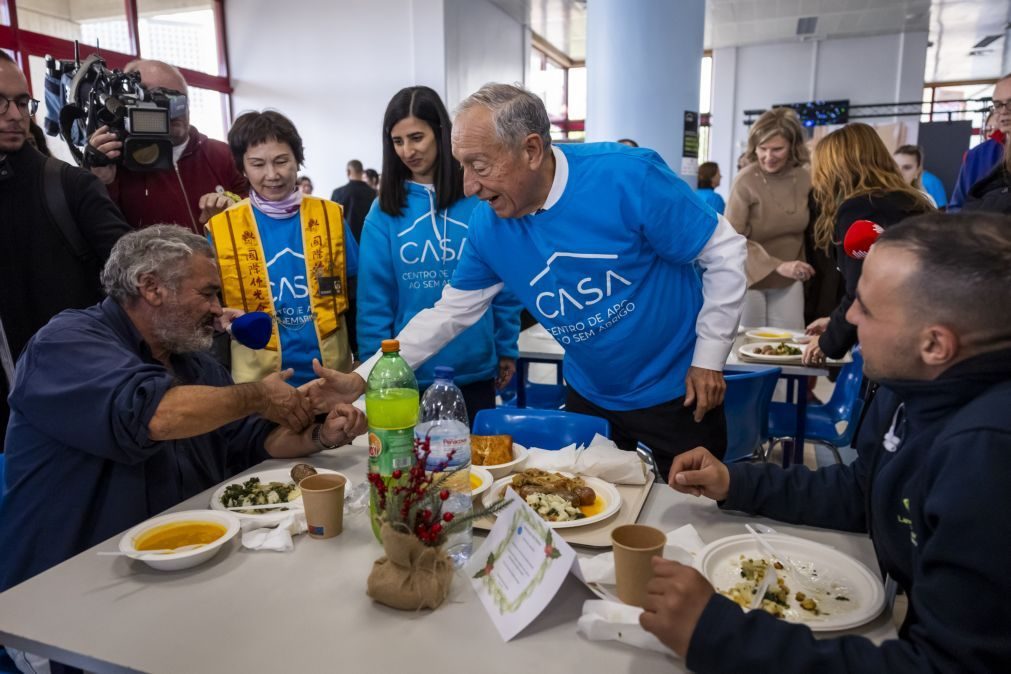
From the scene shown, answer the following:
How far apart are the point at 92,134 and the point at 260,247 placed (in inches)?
29.2

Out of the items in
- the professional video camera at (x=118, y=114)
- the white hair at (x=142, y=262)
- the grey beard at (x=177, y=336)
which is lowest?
the grey beard at (x=177, y=336)

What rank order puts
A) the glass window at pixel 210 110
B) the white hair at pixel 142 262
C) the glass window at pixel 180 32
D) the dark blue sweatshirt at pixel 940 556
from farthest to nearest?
the glass window at pixel 210 110
the glass window at pixel 180 32
the white hair at pixel 142 262
the dark blue sweatshirt at pixel 940 556

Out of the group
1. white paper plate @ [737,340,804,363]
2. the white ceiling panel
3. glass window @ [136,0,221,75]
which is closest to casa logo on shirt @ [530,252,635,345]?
white paper plate @ [737,340,804,363]

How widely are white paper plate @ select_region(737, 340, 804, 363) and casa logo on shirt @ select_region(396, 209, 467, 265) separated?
1.57m

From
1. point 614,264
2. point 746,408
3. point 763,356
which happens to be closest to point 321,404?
point 614,264

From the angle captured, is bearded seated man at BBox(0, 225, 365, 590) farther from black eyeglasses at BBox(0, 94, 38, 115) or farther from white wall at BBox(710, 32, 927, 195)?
white wall at BBox(710, 32, 927, 195)

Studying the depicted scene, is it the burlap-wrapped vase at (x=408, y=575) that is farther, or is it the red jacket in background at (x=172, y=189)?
the red jacket in background at (x=172, y=189)

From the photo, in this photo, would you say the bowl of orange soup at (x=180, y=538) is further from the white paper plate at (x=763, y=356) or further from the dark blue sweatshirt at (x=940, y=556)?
the white paper plate at (x=763, y=356)

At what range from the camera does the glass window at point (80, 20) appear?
6.42 metres

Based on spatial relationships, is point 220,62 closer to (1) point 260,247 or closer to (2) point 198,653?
(1) point 260,247

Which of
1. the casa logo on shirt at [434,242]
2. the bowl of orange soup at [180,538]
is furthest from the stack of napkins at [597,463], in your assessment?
the casa logo on shirt at [434,242]

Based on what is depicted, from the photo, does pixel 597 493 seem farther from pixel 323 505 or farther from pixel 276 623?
pixel 276 623

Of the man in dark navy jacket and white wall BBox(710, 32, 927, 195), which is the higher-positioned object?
white wall BBox(710, 32, 927, 195)

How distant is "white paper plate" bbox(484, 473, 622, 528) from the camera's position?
1435mm
